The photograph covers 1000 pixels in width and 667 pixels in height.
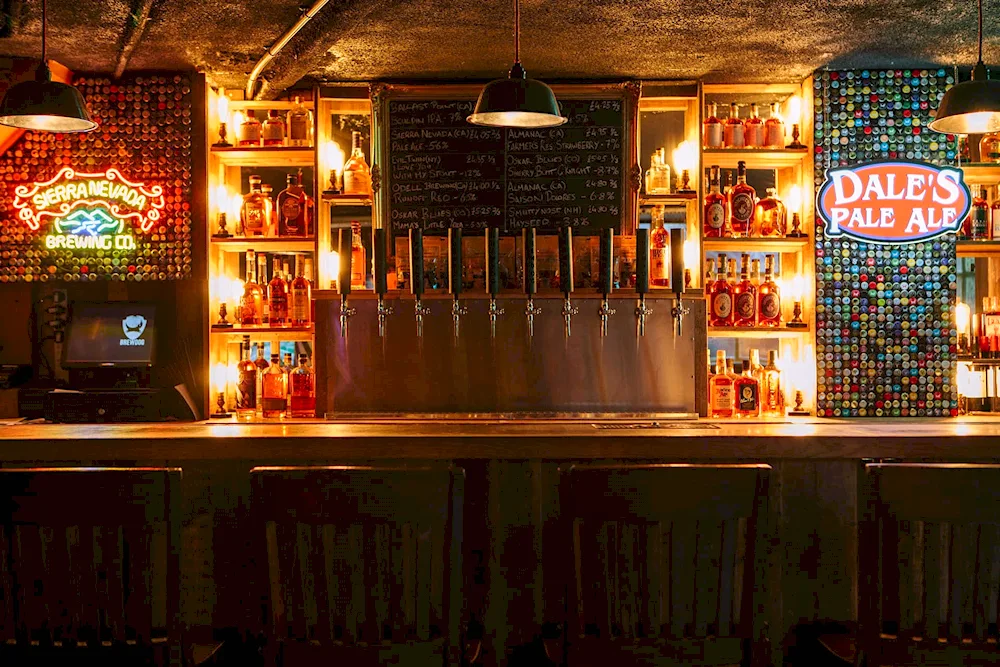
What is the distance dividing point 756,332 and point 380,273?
6.57ft

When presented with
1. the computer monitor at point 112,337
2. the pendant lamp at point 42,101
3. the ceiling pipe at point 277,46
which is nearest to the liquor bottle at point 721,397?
the ceiling pipe at point 277,46

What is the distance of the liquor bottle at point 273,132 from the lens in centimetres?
444

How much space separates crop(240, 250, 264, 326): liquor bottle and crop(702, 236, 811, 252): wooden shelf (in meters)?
2.29

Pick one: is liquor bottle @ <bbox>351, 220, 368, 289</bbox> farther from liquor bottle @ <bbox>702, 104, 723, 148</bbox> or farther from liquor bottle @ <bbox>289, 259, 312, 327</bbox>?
liquor bottle @ <bbox>702, 104, 723, 148</bbox>

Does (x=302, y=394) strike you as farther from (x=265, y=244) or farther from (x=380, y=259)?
(x=380, y=259)

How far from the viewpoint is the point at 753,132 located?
4.43 m

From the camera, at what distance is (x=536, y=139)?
4.36 meters

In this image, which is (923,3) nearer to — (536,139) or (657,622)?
(536,139)

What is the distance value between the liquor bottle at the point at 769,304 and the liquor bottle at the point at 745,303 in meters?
0.03

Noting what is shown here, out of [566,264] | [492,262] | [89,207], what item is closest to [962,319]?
[566,264]

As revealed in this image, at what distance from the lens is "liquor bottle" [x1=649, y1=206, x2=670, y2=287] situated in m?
4.26

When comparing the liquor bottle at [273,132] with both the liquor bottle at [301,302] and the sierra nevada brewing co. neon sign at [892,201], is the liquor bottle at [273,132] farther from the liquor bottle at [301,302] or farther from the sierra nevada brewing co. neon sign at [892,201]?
the sierra nevada brewing co. neon sign at [892,201]

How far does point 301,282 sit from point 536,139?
4.61 ft

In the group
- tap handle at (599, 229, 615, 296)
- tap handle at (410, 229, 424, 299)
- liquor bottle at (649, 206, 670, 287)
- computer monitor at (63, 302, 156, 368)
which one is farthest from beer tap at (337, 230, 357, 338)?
liquor bottle at (649, 206, 670, 287)
